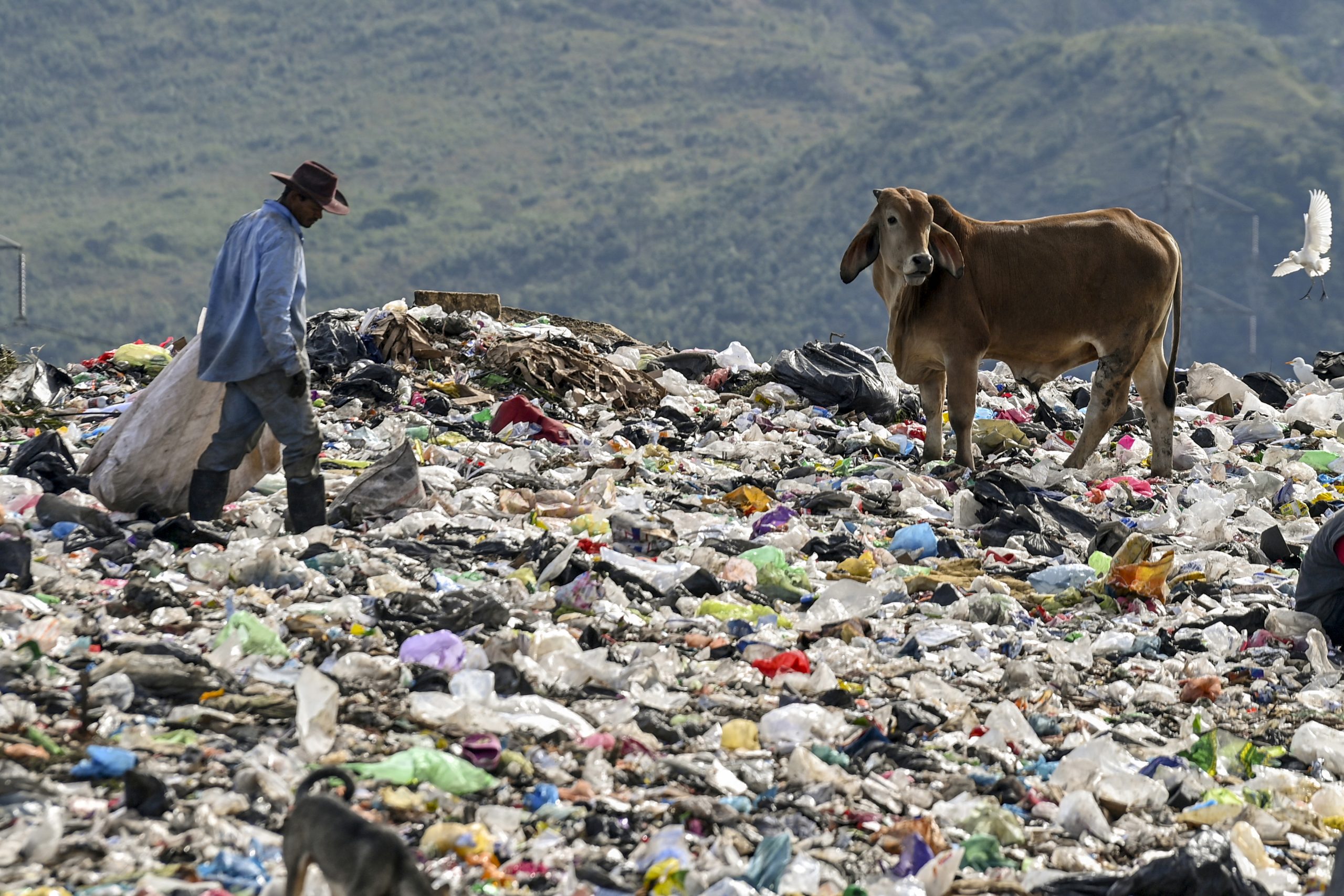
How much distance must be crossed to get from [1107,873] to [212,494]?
12.9ft

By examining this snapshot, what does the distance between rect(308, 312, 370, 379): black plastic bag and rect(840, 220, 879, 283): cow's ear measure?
3.57 m

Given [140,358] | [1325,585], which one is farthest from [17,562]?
[140,358]

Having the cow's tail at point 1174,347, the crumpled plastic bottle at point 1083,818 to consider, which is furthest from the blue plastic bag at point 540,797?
the cow's tail at point 1174,347

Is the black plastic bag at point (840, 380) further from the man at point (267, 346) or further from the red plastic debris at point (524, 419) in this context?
the man at point (267, 346)

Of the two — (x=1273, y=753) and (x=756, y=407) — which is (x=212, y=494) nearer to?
(x=1273, y=753)

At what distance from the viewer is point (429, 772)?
12.4 ft

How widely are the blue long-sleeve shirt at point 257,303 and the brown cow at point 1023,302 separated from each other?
3711mm

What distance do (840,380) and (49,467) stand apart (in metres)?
5.58

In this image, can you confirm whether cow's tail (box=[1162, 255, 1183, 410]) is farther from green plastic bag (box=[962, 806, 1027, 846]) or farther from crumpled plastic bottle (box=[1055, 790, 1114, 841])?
green plastic bag (box=[962, 806, 1027, 846])

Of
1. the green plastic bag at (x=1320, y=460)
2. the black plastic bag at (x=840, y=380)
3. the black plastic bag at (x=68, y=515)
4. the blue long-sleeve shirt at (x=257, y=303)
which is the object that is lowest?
the green plastic bag at (x=1320, y=460)

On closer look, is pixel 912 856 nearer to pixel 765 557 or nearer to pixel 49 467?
pixel 765 557

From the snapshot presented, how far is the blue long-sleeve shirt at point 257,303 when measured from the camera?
5770mm

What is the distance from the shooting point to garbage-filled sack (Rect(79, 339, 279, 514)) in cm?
635

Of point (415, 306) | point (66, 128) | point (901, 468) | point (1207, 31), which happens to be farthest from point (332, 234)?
point (901, 468)
